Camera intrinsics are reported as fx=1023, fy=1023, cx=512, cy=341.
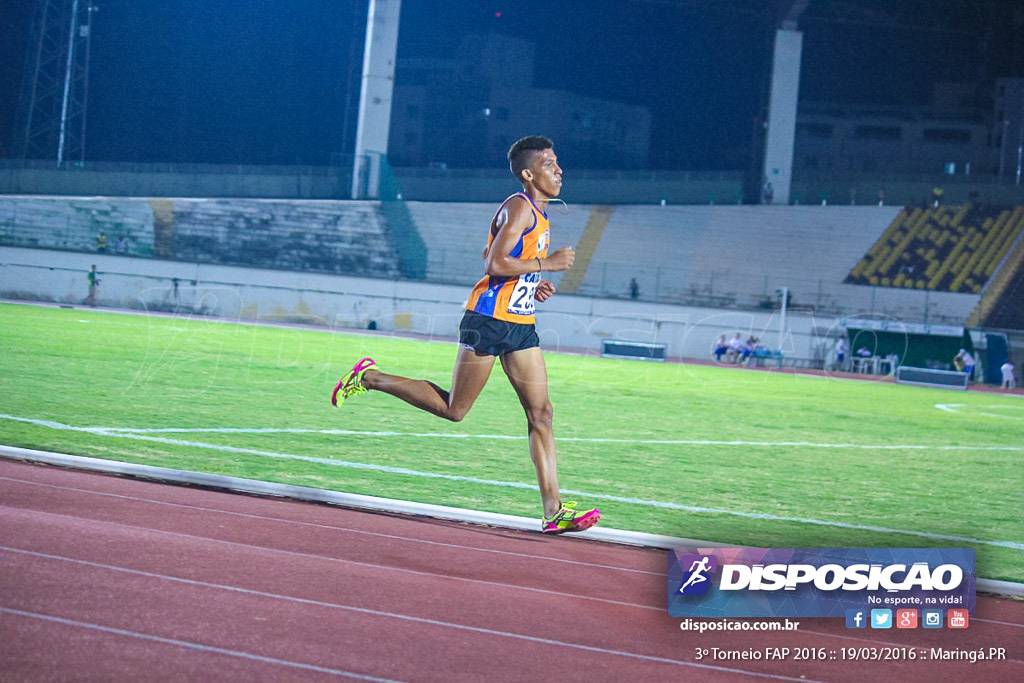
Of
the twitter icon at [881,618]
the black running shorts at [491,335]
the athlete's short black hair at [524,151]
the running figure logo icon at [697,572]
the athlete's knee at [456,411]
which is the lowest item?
the twitter icon at [881,618]

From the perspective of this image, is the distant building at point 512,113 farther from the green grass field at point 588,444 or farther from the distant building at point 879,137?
the green grass field at point 588,444

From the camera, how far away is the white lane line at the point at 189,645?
11.9 ft

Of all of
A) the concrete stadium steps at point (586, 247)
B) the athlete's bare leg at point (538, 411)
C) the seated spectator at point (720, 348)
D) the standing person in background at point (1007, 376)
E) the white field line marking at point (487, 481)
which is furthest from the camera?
the concrete stadium steps at point (586, 247)

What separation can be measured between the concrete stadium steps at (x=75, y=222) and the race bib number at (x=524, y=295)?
1447 inches

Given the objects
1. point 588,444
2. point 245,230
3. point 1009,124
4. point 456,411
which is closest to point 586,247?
point 245,230

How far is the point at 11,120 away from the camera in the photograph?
147 feet

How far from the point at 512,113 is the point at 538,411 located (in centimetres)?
4830

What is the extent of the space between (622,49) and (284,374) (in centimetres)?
3529

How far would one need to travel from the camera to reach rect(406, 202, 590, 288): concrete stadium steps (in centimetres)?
4256

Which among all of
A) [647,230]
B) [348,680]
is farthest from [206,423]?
[647,230]

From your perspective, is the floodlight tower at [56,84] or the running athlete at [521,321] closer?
the running athlete at [521,321]

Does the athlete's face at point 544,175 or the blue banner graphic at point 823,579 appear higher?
the athlete's face at point 544,175

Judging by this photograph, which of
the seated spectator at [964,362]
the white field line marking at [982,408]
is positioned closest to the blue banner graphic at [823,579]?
the white field line marking at [982,408]

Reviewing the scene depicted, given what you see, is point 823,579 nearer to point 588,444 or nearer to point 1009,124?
point 588,444
